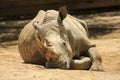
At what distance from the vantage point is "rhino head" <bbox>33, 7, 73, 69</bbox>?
804 centimetres

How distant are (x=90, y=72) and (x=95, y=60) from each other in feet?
3.75

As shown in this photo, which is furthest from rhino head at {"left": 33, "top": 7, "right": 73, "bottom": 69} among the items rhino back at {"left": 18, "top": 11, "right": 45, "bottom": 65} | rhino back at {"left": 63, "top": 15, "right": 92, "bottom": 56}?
rhino back at {"left": 18, "top": 11, "right": 45, "bottom": 65}

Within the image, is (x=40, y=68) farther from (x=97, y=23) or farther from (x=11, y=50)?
(x=97, y=23)

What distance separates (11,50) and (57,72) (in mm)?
6138

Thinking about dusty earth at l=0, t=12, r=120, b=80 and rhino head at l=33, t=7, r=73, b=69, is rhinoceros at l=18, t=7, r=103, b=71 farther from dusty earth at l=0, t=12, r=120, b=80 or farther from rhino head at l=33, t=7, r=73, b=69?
dusty earth at l=0, t=12, r=120, b=80

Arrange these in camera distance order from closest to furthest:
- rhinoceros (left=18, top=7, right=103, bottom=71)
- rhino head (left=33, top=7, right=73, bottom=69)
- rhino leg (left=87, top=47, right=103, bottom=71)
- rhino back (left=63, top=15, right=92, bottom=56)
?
1. rhino head (left=33, top=7, right=73, bottom=69)
2. rhinoceros (left=18, top=7, right=103, bottom=71)
3. rhino back (left=63, top=15, right=92, bottom=56)
4. rhino leg (left=87, top=47, right=103, bottom=71)

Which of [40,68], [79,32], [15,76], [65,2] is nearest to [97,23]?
[65,2]

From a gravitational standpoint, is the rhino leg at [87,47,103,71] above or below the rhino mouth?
below

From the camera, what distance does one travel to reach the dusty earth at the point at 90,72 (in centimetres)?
737

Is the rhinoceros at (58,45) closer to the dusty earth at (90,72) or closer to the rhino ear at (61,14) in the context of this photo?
the rhino ear at (61,14)

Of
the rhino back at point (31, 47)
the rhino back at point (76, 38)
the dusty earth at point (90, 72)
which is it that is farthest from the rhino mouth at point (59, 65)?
the rhino back at point (76, 38)

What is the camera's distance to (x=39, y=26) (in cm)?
872

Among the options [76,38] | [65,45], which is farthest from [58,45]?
[76,38]

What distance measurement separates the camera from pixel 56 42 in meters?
8.27
